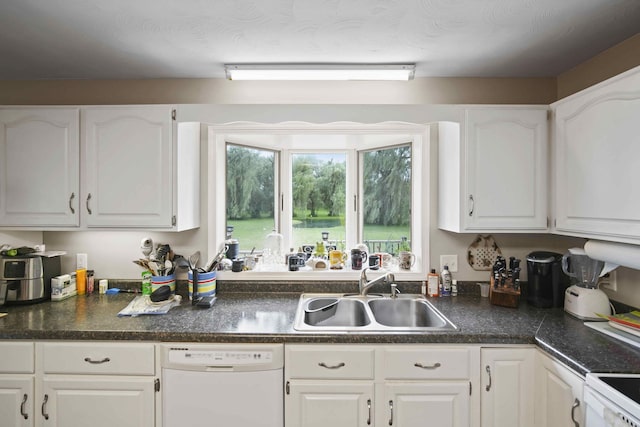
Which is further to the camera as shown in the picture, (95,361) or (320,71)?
(320,71)

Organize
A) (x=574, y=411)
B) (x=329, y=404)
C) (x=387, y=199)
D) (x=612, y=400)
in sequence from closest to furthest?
(x=612, y=400) → (x=574, y=411) → (x=329, y=404) → (x=387, y=199)

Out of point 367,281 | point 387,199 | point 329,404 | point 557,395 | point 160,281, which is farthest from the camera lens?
point 387,199

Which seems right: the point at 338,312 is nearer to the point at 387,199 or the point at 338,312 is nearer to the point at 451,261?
the point at 451,261

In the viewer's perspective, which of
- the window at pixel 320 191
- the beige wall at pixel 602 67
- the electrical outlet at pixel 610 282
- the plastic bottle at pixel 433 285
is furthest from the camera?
the window at pixel 320 191

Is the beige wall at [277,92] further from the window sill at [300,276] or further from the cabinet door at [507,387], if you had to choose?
the cabinet door at [507,387]

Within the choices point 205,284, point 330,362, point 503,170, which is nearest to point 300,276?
point 205,284

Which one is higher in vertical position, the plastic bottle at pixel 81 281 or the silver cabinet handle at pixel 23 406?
the plastic bottle at pixel 81 281

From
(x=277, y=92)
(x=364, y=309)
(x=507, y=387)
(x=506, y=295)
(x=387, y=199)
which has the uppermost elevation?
(x=277, y=92)

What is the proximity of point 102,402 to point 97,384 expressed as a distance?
9 cm

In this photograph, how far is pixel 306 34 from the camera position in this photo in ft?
5.19

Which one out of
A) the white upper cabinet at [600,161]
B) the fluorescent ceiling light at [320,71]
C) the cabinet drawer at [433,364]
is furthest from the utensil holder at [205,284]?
the white upper cabinet at [600,161]

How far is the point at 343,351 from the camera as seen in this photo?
5.00 feet

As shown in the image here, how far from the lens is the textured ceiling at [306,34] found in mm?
1383

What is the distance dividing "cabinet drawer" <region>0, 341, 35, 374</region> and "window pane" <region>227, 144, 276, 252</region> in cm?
132
